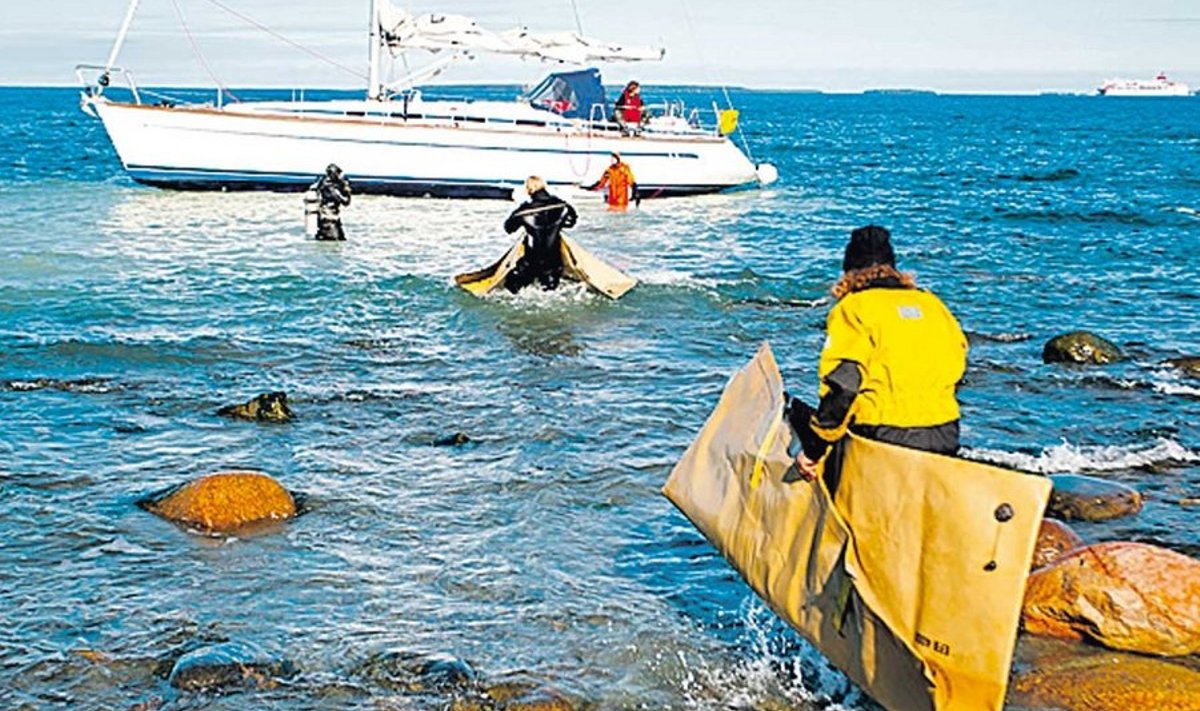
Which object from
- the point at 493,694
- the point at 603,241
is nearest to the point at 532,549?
the point at 493,694

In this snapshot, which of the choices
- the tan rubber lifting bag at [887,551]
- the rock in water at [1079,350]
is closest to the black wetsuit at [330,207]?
the rock in water at [1079,350]

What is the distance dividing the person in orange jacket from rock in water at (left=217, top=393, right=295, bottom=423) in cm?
1997

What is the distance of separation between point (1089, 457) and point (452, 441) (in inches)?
185

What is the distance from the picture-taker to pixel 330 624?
7.45m

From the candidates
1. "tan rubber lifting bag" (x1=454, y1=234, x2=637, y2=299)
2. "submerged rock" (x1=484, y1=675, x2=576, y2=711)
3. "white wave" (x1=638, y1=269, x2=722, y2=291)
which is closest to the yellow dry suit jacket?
"submerged rock" (x1=484, y1=675, x2=576, y2=711)

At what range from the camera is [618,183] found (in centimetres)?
3195

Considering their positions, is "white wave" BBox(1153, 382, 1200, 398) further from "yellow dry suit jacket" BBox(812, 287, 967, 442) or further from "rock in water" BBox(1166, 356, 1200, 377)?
"yellow dry suit jacket" BBox(812, 287, 967, 442)

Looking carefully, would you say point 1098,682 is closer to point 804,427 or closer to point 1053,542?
point 1053,542

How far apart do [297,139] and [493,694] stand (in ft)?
87.9

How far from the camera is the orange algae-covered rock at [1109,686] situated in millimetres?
6262

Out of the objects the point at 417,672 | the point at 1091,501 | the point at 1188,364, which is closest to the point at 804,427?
the point at 417,672

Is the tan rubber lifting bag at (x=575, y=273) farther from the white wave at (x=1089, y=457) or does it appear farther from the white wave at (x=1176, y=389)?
the white wave at (x=1089, y=457)

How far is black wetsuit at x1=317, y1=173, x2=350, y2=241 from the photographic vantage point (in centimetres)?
2512

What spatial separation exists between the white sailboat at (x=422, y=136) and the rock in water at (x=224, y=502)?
2351cm
